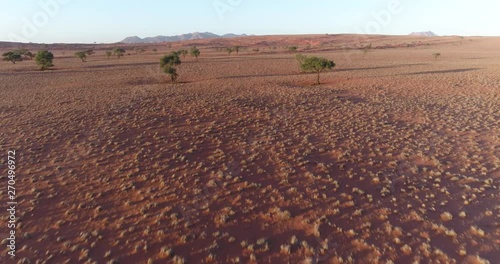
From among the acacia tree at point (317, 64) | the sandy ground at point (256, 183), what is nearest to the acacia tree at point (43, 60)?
the sandy ground at point (256, 183)

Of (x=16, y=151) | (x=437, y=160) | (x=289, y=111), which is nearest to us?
(x=437, y=160)

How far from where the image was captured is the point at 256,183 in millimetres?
9062

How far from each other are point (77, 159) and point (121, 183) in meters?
3.09

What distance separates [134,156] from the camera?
36.6 ft

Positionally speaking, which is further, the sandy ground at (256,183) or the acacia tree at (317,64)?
the acacia tree at (317,64)

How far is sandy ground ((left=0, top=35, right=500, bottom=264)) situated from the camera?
6.38 meters

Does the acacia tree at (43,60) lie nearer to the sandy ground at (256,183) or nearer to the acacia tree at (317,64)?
the sandy ground at (256,183)

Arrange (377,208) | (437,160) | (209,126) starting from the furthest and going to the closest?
(209,126), (437,160), (377,208)

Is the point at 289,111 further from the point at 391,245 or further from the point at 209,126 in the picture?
the point at 391,245

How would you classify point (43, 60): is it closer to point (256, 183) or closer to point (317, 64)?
point (317, 64)

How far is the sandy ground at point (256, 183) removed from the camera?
6375 mm

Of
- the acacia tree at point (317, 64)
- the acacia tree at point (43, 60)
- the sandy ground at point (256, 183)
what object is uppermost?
the acacia tree at point (43, 60)

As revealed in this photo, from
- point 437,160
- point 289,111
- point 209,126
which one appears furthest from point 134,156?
point 437,160

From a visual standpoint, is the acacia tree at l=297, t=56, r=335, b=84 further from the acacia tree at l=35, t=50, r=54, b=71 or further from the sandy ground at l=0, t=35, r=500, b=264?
the acacia tree at l=35, t=50, r=54, b=71
